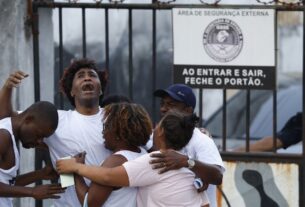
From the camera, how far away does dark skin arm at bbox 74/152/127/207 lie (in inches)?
154

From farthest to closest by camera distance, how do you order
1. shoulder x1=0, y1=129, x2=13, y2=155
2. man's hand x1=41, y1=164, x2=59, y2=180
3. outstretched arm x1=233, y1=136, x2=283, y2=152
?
1. outstretched arm x1=233, y1=136, x2=283, y2=152
2. man's hand x1=41, y1=164, x2=59, y2=180
3. shoulder x1=0, y1=129, x2=13, y2=155

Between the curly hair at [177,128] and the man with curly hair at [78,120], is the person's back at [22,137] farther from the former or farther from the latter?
the curly hair at [177,128]

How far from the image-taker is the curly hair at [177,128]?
12.9ft

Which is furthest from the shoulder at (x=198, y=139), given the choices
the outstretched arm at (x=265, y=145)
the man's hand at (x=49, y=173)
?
the outstretched arm at (x=265, y=145)

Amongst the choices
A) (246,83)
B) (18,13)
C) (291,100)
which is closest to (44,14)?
(18,13)

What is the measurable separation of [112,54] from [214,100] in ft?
3.67

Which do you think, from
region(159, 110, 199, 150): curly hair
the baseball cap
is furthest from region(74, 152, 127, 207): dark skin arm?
the baseball cap

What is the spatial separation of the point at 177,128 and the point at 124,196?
40cm

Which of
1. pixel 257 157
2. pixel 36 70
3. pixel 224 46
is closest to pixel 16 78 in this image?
pixel 36 70

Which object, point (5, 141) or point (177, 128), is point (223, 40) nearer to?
point (177, 128)

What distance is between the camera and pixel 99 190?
3.92m

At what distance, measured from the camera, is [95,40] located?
882 cm

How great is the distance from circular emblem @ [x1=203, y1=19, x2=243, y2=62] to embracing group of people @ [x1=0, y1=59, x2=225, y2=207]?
3.53 ft

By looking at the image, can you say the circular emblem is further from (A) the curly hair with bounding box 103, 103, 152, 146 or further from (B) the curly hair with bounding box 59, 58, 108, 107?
(A) the curly hair with bounding box 103, 103, 152, 146
